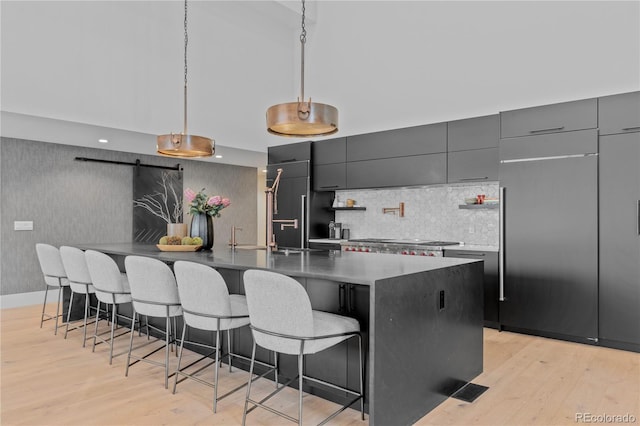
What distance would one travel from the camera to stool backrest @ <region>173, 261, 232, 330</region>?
8.20 ft

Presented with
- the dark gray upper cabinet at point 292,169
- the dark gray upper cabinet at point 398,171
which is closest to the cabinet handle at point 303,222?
the dark gray upper cabinet at point 292,169

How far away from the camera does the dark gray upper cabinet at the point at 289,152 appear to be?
20.7 feet

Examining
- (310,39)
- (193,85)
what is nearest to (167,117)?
(193,85)

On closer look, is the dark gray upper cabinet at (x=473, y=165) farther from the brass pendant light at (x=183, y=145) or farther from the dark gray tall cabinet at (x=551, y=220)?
the brass pendant light at (x=183, y=145)

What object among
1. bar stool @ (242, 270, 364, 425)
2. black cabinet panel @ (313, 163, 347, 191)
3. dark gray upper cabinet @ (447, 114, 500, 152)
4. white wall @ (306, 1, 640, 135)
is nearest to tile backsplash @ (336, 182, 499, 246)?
black cabinet panel @ (313, 163, 347, 191)

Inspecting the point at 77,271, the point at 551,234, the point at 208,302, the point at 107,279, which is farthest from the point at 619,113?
the point at 77,271

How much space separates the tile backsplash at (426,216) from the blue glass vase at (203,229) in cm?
276

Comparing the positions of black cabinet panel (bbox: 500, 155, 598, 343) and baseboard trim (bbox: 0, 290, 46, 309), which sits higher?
black cabinet panel (bbox: 500, 155, 598, 343)

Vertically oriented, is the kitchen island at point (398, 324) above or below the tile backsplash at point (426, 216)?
below

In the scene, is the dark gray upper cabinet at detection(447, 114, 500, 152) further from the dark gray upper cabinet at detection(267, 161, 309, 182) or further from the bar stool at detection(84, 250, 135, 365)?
the bar stool at detection(84, 250, 135, 365)

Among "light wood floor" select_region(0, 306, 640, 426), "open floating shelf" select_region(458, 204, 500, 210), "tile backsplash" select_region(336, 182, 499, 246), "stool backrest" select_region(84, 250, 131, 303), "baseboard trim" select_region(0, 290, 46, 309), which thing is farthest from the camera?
"baseboard trim" select_region(0, 290, 46, 309)

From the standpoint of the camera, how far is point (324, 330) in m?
2.22

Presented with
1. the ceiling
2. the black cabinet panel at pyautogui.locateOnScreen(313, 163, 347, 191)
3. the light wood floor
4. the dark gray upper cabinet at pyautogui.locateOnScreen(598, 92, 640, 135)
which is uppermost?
the ceiling

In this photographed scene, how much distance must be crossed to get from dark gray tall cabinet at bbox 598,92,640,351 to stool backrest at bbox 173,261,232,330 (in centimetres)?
329
